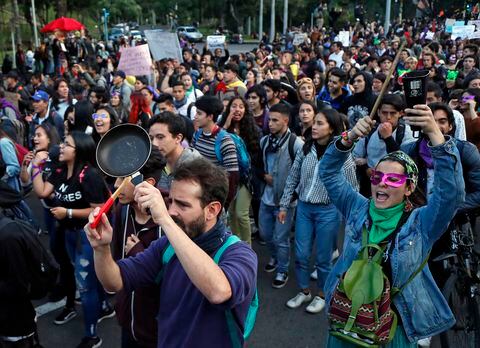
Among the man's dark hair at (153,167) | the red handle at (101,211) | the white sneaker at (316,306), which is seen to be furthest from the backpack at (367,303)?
the white sneaker at (316,306)

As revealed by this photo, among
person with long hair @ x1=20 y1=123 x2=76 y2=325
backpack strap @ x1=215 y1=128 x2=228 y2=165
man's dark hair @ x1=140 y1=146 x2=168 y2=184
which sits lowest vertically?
person with long hair @ x1=20 y1=123 x2=76 y2=325

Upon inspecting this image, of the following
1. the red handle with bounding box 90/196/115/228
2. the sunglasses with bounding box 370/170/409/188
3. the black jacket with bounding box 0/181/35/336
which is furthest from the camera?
the black jacket with bounding box 0/181/35/336

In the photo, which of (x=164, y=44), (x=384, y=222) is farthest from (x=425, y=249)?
(x=164, y=44)

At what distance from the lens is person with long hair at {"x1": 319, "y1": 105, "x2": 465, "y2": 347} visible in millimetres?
2566

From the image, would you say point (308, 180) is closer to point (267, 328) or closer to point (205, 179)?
point (267, 328)

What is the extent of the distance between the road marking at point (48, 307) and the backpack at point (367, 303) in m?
3.13

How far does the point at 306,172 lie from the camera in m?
4.66

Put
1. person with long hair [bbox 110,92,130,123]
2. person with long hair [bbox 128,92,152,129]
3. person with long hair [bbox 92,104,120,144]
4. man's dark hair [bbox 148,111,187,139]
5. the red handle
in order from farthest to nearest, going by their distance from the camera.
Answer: person with long hair [bbox 110,92,130,123] → person with long hair [bbox 128,92,152,129] → person with long hair [bbox 92,104,120,144] → man's dark hair [bbox 148,111,187,139] → the red handle

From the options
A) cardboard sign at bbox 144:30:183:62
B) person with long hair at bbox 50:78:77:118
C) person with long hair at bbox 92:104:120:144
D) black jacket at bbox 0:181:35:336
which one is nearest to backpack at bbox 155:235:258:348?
black jacket at bbox 0:181:35:336

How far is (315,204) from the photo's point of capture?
4.59m

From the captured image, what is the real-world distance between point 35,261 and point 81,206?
1.20 meters

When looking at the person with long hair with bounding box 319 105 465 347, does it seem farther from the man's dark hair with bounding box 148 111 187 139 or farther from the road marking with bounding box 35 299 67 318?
the road marking with bounding box 35 299 67 318

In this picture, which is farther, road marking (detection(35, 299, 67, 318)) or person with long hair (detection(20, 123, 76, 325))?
road marking (detection(35, 299, 67, 318))

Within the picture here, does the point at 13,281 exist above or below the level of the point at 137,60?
below
